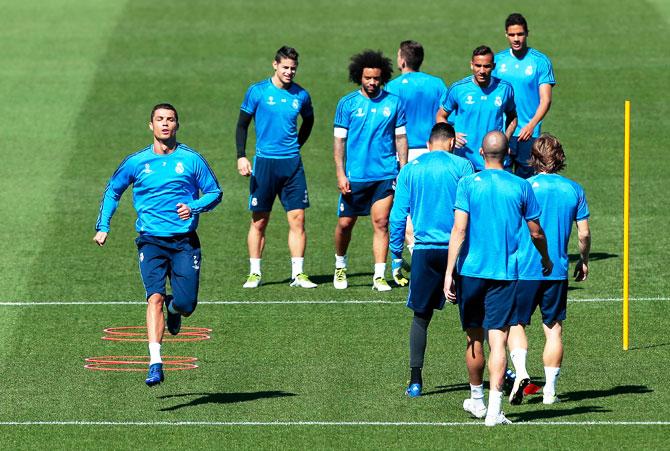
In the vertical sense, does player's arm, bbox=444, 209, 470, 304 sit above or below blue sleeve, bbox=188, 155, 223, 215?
below

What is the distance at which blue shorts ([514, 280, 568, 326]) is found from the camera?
41.0 ft

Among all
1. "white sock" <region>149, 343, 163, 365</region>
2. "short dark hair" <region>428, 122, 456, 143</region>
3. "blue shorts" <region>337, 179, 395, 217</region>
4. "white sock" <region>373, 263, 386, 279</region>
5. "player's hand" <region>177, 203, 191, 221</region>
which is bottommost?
"white sock" <region>149, 343, 163, 365</region>

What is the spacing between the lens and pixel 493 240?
11.7 meters

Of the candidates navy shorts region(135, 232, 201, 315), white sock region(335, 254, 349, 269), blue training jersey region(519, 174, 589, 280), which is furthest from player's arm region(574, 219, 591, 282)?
white sock region(335, 254, 349, 269)

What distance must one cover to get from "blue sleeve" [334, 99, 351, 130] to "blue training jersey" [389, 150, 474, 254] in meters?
4.45

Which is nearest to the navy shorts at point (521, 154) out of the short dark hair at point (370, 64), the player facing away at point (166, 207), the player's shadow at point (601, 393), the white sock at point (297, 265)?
the short dark hair at point (370, 64)

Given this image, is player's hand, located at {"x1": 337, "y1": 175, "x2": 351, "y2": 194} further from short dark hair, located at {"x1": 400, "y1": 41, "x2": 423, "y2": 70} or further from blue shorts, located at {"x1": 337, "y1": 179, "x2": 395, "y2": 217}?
short dark hair, located at {"x1": 400, "y1": 41, "x2": 423, "y2": 70}

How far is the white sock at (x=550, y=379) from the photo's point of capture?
12.7 meters

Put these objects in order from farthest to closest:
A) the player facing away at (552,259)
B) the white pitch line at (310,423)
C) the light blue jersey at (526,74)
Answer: the light blue jersey at (526,74) < the player facing away at (552,259) < the white pitch line at (310,423)

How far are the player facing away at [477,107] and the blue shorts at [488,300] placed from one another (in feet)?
17.1

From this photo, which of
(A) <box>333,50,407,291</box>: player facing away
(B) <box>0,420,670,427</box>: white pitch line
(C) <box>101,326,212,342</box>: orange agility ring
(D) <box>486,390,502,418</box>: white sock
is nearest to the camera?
(D) <box>486,390,502,418</box>: white sock

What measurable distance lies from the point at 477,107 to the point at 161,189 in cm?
503

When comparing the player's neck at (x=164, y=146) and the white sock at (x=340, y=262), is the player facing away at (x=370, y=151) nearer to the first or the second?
the white sock at (x=340, y=262)

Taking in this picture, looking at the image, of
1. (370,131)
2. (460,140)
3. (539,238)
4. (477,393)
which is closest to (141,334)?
(370,131)
